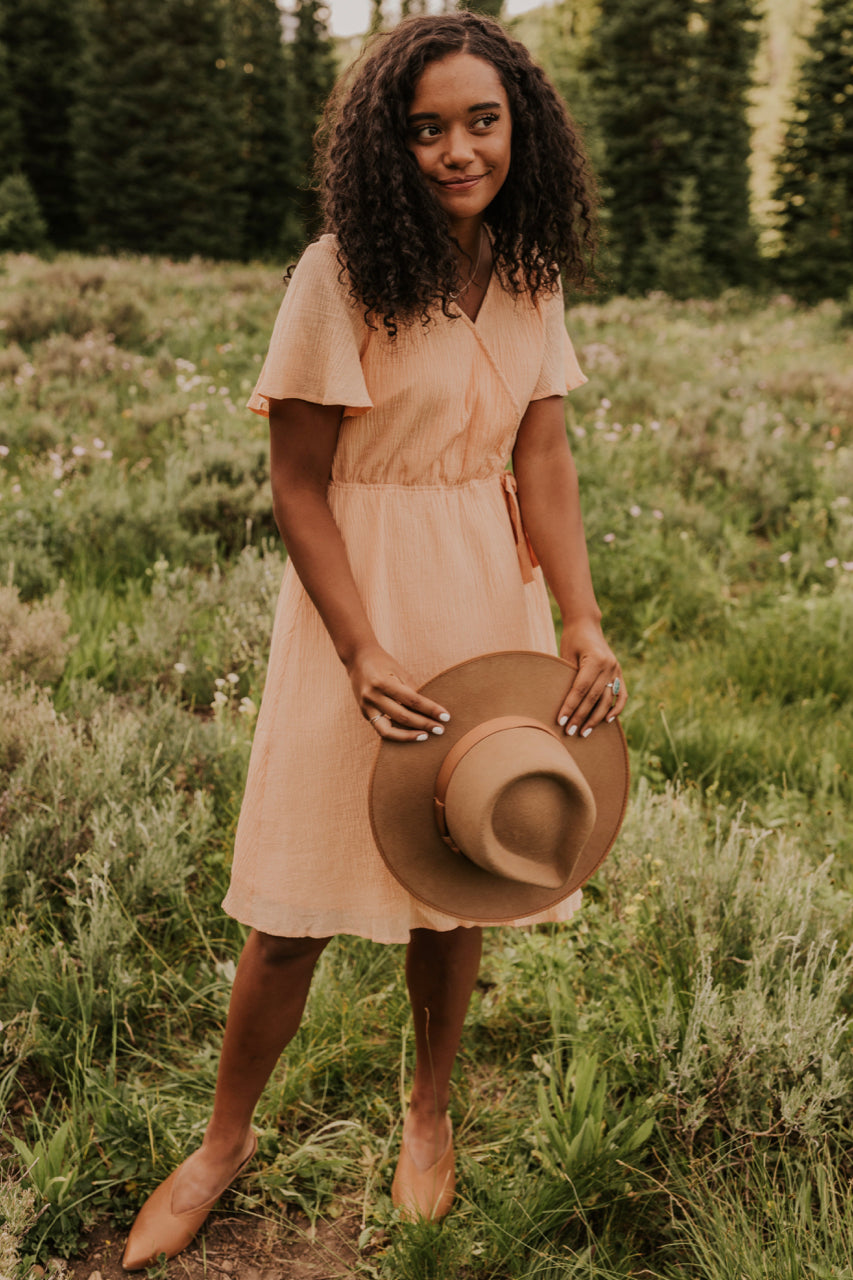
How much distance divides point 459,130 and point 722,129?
29.3 m

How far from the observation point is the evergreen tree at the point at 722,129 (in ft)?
84.1

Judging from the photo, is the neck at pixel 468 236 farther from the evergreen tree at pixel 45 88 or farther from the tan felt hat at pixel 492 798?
the evergreen tree at pixel 45 88

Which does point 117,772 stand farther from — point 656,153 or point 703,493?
point 656,153

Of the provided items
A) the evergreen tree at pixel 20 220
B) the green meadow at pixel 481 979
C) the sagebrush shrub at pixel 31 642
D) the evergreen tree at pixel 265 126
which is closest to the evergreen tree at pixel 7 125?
the evergreen tree at pixel 20 220

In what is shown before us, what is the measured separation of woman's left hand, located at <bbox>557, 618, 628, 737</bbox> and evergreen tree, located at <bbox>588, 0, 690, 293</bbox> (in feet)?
83.2

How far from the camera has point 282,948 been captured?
A: 1761 mm

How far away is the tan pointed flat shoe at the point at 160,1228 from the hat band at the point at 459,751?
1.05 meters

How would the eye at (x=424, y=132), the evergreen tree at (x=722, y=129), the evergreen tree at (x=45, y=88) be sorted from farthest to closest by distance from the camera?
1. the evergreen tree at (x=45, y=88)
2. the evergreen tree at (x=722, y=129)
3. the eye at (x=424, y=132)

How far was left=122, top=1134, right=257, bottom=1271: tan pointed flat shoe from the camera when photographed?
1870mm

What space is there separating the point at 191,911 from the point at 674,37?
29454 millimetres

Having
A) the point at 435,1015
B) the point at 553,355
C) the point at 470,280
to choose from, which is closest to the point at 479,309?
the point at 470,280

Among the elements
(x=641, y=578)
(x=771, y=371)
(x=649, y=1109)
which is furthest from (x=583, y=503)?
(x=771, y=371)

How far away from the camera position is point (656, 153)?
2586 centimetres

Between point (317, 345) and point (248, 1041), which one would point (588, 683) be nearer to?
point (317, 345)
